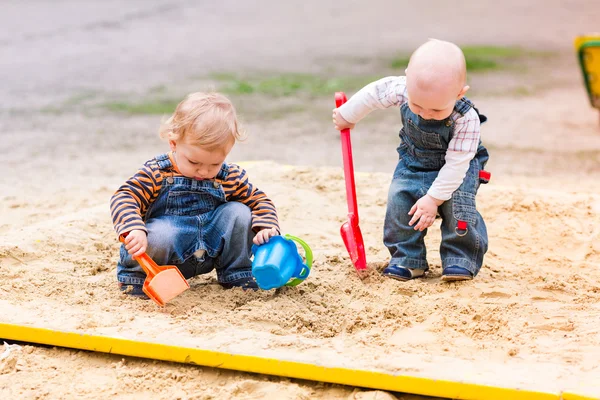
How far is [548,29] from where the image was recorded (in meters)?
12.8

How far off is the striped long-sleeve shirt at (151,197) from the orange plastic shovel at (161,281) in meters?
0.07

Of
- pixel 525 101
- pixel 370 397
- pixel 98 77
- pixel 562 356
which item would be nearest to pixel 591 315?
pixel 562 356

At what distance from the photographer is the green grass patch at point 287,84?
24.6ft

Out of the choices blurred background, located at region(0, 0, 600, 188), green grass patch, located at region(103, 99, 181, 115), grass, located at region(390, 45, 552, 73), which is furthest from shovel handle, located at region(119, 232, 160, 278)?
grass, located at region(390, 45, 552, 73)

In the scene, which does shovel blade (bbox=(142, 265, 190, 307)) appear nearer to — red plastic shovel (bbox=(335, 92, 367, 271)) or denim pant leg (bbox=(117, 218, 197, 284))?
denim pant leg (bbox=(117, 218, 197, 284))

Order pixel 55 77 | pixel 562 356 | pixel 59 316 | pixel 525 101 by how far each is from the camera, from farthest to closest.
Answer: pixel 55 77 → pixel 525 101 → pixel 59 316 → pixel 562 356

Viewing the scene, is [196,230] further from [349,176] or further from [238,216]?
[349,176]

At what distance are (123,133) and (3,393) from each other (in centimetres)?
391

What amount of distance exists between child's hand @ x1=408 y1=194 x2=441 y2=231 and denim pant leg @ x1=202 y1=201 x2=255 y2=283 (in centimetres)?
51

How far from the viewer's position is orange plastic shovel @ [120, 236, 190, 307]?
2.26 m

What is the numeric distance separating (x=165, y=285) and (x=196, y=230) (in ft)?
0.78

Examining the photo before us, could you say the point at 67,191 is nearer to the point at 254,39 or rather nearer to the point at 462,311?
the point at 462,311

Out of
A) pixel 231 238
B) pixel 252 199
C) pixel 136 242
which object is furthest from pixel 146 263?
pixel 252 199

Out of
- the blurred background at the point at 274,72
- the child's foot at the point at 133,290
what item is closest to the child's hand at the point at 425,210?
the child's foot at the point at 133,290
